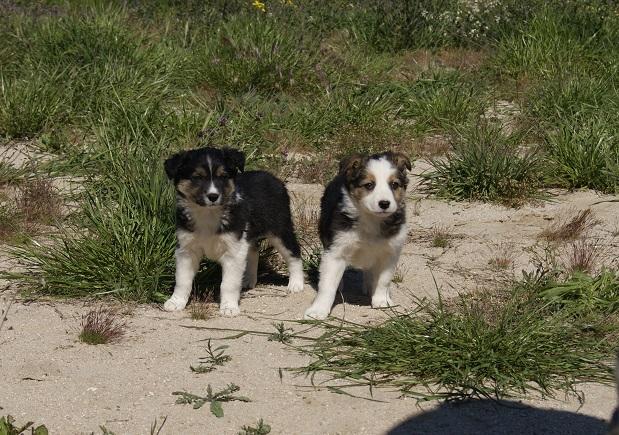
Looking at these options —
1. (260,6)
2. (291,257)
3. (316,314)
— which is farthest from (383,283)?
(260,6)

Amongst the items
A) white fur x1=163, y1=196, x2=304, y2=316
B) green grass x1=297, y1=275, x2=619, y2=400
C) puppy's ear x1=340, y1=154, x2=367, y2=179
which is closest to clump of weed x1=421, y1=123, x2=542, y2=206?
puppy's ear x1=340, y1=154, x2=367, y2=179

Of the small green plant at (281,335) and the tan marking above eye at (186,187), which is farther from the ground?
the tan marking above eye at (186,187)

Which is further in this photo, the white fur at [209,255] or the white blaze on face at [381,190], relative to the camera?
the white fur at [209,255]

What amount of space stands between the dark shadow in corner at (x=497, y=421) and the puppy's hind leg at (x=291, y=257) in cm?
249

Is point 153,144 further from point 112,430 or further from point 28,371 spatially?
point 112,430

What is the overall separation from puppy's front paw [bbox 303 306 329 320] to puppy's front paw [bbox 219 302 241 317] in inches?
19.5

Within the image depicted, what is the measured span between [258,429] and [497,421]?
49.2 inches

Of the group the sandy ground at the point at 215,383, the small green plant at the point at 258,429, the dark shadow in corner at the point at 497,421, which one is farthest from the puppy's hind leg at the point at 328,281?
the small green plant at the point at 258,429

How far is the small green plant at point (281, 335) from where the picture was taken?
6.71m

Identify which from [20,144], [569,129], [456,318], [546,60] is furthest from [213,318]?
[546,60]

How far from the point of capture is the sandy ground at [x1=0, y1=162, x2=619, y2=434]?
5.50 m

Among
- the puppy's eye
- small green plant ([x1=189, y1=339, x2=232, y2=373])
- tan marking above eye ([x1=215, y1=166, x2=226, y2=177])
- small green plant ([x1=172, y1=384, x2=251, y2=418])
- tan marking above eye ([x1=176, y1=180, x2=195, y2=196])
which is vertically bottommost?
small green plant ([x1=189, y1=339, x2=232, y2=373])

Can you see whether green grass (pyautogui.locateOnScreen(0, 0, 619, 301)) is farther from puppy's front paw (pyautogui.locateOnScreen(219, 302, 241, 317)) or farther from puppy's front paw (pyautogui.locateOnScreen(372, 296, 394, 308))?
puppy's front paw (pyautogui.locateOnScreen(372, 296, 394, 308))

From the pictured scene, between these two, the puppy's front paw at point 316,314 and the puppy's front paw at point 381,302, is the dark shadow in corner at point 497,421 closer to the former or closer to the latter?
the puppy's front paw at point 316,314
